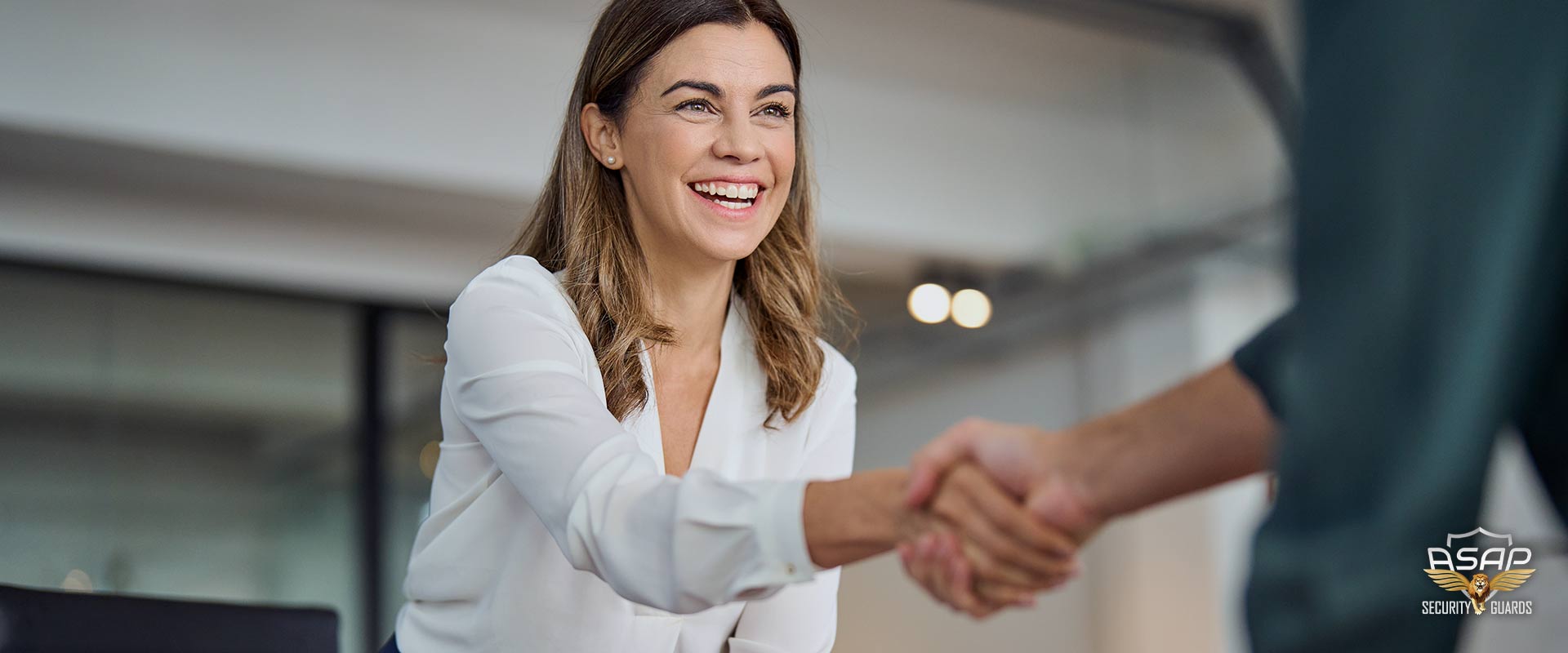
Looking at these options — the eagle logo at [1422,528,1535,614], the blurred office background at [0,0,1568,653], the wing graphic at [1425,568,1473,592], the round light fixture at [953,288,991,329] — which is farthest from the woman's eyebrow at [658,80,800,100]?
the round light fixture at [953,288,991,329]

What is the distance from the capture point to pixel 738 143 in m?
1.82

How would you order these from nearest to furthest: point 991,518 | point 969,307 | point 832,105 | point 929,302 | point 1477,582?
point 1477,582
point 991,518
point 832,105
point 929,302
point 969,307

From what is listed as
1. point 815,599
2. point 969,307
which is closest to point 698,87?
point 815,599

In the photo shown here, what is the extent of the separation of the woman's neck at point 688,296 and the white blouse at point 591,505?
0.16 ft

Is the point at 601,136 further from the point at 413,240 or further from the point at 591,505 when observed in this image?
the point at 413,240

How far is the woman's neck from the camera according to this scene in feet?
6.08

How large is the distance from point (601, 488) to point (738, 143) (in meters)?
0.71

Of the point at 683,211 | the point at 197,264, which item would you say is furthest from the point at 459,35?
the point at 683,211

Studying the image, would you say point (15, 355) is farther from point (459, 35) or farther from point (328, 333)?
point (459, 35)

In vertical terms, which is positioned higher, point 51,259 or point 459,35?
point 459,35

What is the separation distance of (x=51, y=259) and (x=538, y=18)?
202cm

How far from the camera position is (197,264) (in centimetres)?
523

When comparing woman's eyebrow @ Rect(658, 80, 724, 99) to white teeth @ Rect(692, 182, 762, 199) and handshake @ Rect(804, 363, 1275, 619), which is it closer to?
white teeth @ Rect(692, 182, 762, 199)

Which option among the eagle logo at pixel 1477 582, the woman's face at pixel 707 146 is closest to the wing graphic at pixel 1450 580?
the eagle logo at pixel 1477 582
